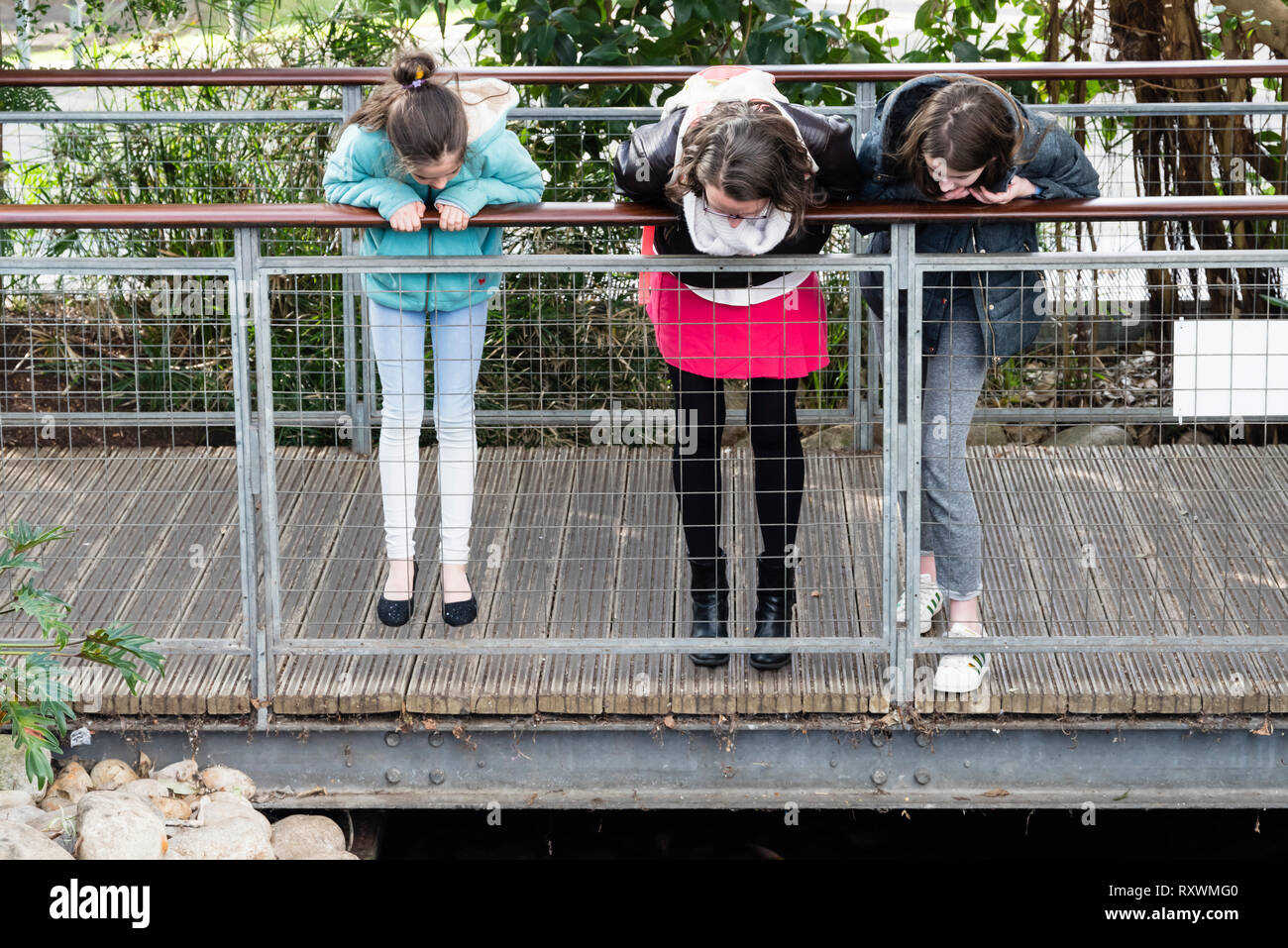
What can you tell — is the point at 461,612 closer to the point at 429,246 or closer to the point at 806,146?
the point at 429,246

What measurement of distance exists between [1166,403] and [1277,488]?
175 centimetres

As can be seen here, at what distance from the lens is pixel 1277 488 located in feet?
15.2

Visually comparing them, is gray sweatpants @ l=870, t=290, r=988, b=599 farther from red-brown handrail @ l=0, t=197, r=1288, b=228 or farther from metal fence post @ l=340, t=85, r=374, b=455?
metal fence post @ l=340, t=85, r=374, b=455

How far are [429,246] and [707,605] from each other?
1.14 m

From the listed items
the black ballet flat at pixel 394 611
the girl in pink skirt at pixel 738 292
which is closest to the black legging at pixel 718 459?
the girl in pink skirt at pixel 738 292

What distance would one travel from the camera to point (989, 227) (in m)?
3.58

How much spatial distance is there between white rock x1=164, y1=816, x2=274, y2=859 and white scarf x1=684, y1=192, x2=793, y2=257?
1740 mm

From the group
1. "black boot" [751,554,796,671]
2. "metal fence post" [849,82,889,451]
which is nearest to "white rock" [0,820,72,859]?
"black boot" [751,554,796,671]

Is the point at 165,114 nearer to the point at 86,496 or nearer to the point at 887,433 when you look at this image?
the point at 86,496

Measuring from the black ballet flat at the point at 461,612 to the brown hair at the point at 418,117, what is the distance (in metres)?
1.17

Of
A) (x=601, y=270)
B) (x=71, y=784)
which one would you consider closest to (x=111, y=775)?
(x=71, y=784)

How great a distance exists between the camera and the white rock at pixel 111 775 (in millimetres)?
3656
